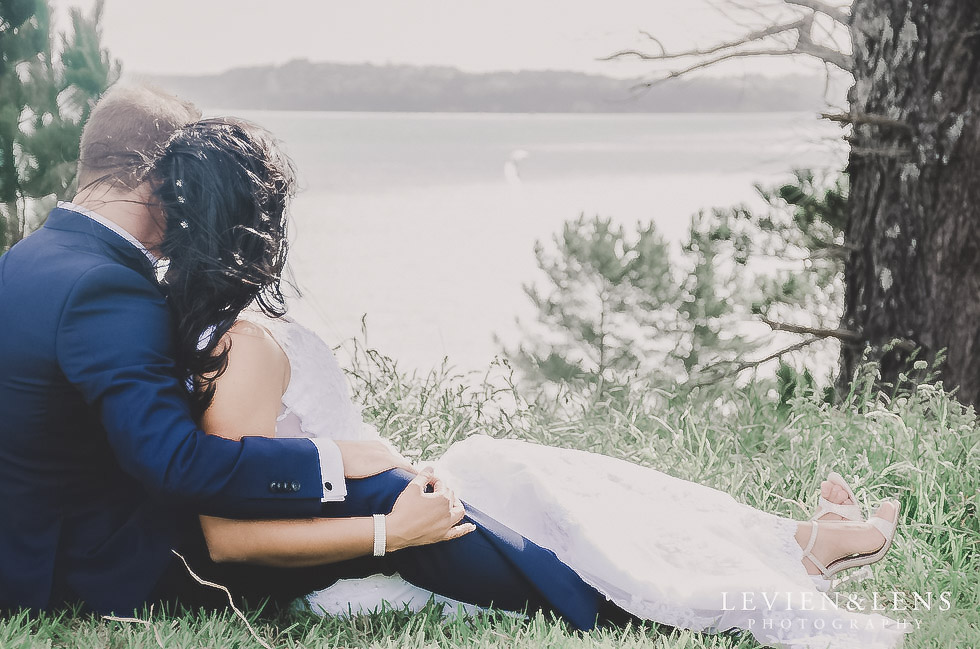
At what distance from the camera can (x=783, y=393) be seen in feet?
13.5

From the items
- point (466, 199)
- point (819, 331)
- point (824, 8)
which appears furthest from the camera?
point (466, 199)

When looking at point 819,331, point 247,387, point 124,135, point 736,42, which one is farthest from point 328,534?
point 736,42

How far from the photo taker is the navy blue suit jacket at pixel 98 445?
1.65m

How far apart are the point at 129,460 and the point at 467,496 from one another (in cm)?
92

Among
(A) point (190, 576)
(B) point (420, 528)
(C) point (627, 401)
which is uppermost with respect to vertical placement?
(B) point (420, 528)

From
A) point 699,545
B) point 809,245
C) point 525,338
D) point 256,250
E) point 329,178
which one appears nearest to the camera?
point 256,250

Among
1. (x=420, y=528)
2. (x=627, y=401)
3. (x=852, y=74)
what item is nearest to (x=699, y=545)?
(x=420, y=528)

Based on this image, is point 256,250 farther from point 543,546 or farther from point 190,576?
point 543,546

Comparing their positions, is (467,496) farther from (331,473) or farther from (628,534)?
(331,473)

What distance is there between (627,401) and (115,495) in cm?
265

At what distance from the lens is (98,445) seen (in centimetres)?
188

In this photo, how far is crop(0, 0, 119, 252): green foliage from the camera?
15.8 feet

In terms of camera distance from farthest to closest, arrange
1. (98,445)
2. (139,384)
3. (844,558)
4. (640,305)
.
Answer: (640,305) → (844,558) → (98,445) → (139,384)

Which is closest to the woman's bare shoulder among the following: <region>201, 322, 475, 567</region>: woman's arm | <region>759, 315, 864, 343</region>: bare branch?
<region>201, 322, 475, 567</region>: woman's arm
